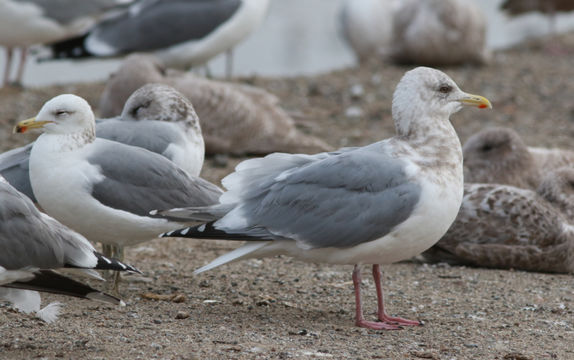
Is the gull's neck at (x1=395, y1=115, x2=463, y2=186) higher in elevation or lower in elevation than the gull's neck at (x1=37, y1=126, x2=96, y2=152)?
higher

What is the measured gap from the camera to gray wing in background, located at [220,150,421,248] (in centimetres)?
457

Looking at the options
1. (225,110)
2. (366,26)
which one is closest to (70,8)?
(225,110)

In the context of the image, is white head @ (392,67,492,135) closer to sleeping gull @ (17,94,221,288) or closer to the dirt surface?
the dirt surface

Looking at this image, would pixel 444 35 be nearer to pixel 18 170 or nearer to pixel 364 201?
pixel 18 170

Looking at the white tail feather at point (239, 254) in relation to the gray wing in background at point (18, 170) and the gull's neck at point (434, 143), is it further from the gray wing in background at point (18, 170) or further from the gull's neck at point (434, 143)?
the gray wing in background at point (18, 170)

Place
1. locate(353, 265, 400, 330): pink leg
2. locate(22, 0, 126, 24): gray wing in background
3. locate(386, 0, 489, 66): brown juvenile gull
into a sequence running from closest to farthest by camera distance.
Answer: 1. locate(353, 265, 400, 330): pink leg
2. locate(22, 0, 126, 24): gray wing in background
3. locate(386, 0, 489, 66): brown juvenile gull

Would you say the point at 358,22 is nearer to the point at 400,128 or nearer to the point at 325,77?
the point at 325,77

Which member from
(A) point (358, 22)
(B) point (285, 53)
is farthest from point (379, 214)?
(B) point (285, 53)

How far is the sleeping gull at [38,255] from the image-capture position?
160 inches

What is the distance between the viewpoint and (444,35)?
12375 mm

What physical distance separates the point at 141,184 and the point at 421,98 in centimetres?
156

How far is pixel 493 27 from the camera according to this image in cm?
2027

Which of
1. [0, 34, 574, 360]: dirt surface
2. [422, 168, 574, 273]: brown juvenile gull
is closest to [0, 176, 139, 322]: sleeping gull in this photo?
[0, 34, 574, 360]: dirt surface

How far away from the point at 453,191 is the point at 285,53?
1308cm
